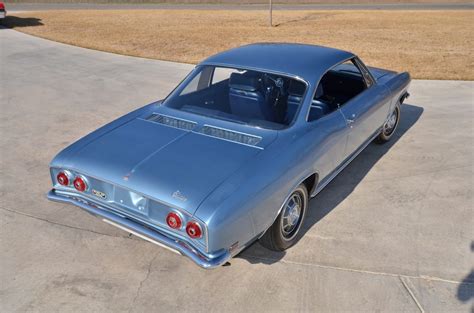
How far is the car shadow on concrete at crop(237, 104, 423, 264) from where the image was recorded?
A: 139 inches

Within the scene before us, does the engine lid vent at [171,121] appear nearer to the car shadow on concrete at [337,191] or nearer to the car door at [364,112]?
the car shadow on concrete at [337,191]

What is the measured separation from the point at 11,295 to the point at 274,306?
6.35ft

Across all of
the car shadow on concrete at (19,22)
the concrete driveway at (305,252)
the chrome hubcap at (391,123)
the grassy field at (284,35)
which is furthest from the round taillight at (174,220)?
the car shadow on concrete at (19,22)

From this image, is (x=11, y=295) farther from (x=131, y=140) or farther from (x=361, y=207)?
(x=361, y=207)

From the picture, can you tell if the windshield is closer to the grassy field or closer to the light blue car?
the light blue car

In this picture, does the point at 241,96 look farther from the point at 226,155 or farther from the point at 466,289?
the point at 466,289

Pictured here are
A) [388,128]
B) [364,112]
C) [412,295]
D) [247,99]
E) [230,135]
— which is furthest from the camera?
[388,128]

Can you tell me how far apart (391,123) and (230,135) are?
314 centimetres

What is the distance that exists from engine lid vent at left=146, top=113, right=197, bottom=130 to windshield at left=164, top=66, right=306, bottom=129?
0.20 meters

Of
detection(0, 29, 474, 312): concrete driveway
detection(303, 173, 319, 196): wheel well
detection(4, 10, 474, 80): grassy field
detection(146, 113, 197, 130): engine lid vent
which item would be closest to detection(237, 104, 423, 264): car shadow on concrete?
detection(0, 29, 474, 312): concrete driveway

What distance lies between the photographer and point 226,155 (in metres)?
3.17

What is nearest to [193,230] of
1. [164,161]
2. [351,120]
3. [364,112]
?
[164,161]

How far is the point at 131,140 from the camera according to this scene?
343cm

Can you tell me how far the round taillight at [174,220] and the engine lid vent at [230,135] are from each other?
2.87 ft
